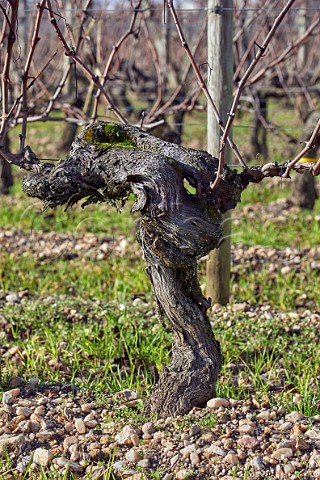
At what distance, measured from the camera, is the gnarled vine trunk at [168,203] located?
6.98 feet

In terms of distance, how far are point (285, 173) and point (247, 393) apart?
104cm

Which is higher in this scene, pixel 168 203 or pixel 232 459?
pixel 168 203

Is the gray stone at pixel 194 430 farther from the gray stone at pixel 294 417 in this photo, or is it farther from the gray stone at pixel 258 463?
the gray stone at pixel 294 417

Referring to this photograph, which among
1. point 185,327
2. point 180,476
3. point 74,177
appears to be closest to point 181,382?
point 185,327

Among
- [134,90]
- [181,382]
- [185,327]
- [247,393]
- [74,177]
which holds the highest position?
[134,90]

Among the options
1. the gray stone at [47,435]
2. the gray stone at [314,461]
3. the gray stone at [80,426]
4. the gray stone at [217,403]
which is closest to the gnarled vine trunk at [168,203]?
the gray stone at [217,403]

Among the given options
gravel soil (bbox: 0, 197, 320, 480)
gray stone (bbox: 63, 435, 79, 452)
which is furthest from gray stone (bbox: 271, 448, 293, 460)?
gray stone (bbox: 63, 435, 79, 452)

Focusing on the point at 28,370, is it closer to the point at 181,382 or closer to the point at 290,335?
the point at 181,382

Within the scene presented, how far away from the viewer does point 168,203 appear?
6.86 ft

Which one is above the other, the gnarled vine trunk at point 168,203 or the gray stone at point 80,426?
the gnarled vine trunk at point 168,203

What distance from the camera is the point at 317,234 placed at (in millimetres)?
5156

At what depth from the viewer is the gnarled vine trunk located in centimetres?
213

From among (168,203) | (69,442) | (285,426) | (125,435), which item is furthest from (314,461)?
(168,203)

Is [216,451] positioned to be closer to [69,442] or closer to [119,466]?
[119,466]
